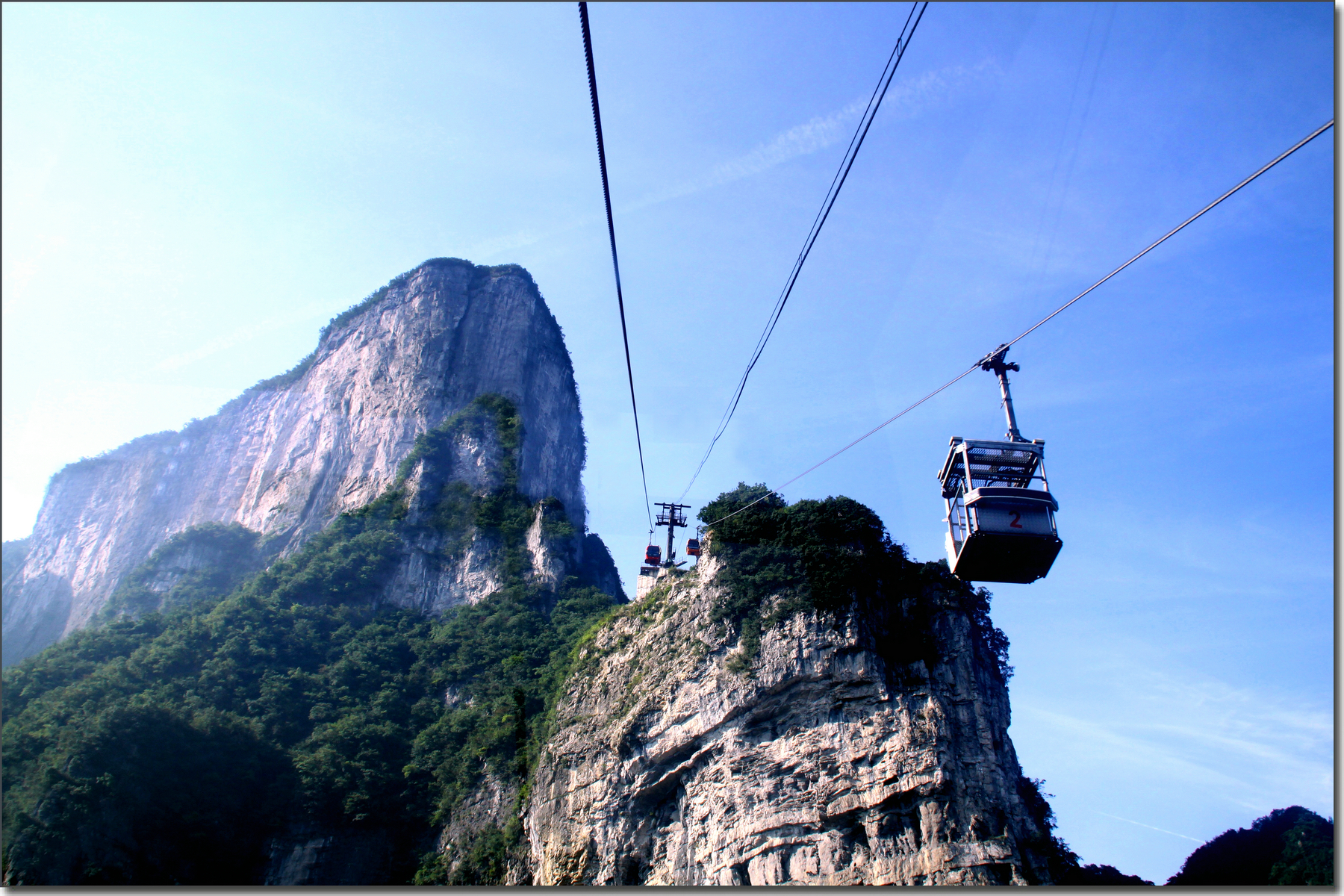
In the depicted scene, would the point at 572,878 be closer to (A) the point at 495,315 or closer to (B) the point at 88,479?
(A) the point at 495,315

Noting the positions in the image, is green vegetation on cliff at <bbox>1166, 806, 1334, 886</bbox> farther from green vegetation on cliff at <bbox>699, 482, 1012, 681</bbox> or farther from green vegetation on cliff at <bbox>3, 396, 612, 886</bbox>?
green vegetation on cliff at <bbox>3, 396, 612, 886</bbox>

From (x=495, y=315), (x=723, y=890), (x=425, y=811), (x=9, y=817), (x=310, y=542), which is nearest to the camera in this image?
(x=723, y=890)

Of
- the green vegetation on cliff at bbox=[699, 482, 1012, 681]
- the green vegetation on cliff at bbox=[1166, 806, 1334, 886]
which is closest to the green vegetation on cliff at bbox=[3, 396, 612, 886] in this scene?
the green vegetation on cliff at bbox=[699, 482, 1012, 681]

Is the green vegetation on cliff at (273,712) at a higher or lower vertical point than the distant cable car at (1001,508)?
lower

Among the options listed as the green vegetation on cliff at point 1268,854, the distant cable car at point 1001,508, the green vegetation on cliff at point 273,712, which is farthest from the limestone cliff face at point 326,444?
the distant cable car at point 1001,508

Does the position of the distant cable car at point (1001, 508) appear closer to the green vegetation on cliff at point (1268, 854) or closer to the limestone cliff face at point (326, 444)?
the green vegetation on cliff at point (1268, 854)

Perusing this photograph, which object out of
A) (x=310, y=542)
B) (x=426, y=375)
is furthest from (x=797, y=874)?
(x=426, y=375)
